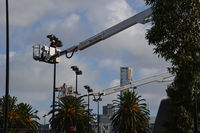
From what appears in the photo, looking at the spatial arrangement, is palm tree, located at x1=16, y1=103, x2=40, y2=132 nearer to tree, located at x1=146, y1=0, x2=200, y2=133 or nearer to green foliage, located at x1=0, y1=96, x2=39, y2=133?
green foliage, located at x1=0, y1=96, x2=39, y2=133

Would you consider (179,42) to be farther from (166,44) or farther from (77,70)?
(77,70)

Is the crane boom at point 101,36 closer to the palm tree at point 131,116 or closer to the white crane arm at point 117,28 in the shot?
the white crane arm at point 117,28

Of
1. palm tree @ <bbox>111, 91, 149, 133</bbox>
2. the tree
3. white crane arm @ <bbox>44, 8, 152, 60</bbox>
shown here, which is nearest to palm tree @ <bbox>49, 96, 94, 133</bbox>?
palm tree @ <bbox>111, 91, 149, 133</bbox>

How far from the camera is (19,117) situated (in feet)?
240

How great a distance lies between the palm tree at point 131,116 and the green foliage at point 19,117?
18.5 metres

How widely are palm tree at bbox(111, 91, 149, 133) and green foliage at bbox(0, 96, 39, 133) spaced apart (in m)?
18.5

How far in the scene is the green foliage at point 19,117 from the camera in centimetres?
7175

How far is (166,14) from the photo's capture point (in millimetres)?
17531

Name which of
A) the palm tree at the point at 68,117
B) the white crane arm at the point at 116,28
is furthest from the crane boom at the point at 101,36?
the palm tree at the point at 68,117

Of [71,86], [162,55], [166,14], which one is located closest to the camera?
[166,14]

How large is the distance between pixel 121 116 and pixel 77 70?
63.2 ft

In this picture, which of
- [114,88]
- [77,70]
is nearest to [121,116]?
[77,70]

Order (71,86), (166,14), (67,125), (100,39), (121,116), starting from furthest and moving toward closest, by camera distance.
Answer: (71,86) < (121,116) < (67,125) < (100,39) < (166,14)

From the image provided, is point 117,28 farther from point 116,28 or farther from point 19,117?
point 19,117
